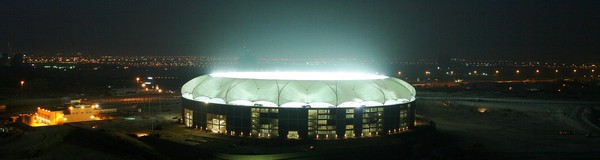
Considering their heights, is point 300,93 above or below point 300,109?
above

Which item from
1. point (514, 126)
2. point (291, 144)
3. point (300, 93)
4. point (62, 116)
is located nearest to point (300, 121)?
point (300, 93)

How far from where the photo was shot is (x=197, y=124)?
47.4m

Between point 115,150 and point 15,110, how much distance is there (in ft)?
131

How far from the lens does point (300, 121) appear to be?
42.9 meters

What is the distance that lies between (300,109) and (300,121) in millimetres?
1043

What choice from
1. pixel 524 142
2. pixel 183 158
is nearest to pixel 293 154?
pixel 183 158

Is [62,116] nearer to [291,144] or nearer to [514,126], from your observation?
[291,144]

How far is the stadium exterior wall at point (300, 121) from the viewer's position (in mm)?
42906

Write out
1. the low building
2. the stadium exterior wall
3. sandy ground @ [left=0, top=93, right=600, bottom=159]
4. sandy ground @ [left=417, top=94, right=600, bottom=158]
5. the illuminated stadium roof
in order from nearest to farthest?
sandy ground @ [left=0, top=93, right=600, bottom=159] < sandy ground @ [left=417, top=94, right=600, bottom=158] < the stadium exterior wall < the illuminated stadium roof < the low building

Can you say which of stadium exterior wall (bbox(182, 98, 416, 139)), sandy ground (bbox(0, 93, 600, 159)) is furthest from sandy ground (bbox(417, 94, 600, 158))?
stadium exterior wall (bbox(182, 98, 416, 139))

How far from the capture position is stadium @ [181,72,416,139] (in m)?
43.0

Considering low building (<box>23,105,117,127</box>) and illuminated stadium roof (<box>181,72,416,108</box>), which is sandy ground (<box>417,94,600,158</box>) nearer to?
illuminated stadium roof (<box>181,72,416,108</box>)

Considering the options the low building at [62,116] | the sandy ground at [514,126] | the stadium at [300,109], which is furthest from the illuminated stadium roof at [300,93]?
the low building at [62,116]

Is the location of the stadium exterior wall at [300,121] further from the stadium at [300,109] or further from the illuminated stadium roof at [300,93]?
the illuminated stadium roof at [300,93]
